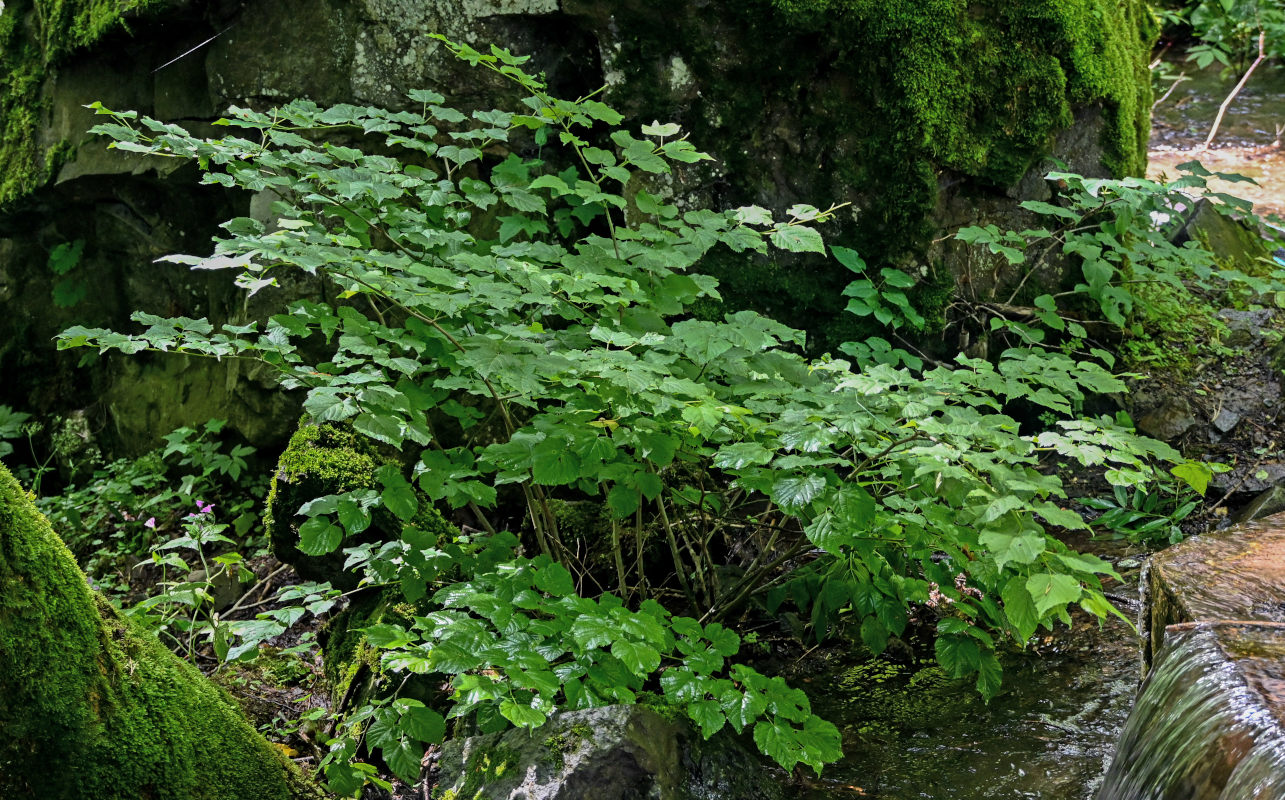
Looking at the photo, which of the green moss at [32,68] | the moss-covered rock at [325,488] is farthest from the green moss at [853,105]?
the green moss at [32,68]

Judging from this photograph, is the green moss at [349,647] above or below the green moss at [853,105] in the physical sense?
below

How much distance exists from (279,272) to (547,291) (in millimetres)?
2169

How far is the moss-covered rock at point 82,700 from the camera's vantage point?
5.38ft

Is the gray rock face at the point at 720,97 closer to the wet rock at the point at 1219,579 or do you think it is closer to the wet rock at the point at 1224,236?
the wet rock at the point at 1224,236

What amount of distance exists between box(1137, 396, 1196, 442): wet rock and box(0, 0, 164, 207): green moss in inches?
201

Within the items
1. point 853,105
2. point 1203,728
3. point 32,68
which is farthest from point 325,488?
point 32,68

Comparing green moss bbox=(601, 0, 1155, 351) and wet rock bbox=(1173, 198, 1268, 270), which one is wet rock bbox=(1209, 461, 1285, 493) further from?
wet rock bbox=(1173, 198, 1268, 270)

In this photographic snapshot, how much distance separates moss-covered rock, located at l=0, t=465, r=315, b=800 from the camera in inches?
64.6

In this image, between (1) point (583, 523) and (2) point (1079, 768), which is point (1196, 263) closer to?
(2) point (1079, 768)

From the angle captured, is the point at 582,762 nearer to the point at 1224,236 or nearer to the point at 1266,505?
the point at 1266,505

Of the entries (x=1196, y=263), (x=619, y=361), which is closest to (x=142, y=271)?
(x=619, y=361)

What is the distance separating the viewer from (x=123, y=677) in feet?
6.07

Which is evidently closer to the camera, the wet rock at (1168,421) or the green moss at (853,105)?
the green moss at (853,105)

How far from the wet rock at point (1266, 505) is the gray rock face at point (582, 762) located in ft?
8.23
